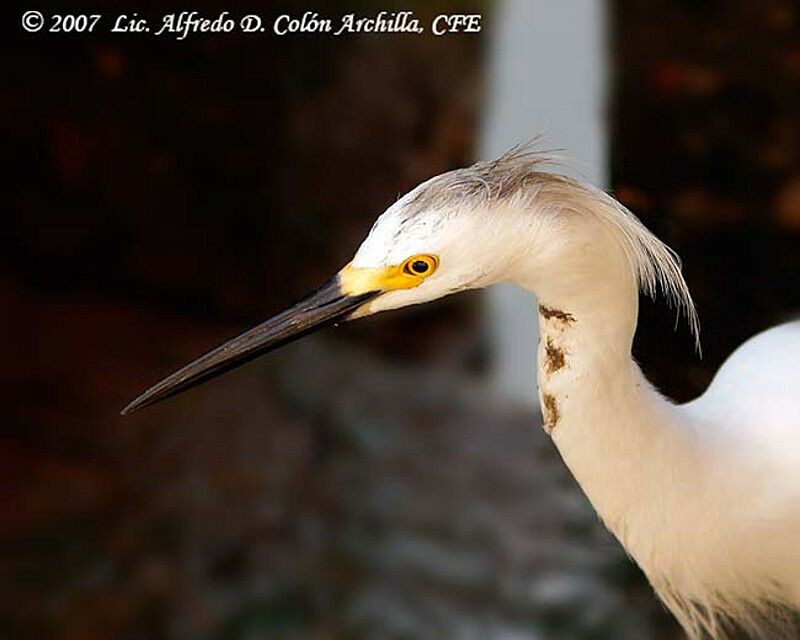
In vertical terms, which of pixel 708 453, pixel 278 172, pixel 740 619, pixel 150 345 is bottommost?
pixel 740 619

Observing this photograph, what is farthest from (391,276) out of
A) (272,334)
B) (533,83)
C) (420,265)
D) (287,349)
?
(287,349)

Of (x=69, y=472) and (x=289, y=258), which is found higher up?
(x=289, y=258)

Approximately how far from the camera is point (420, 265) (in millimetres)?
814

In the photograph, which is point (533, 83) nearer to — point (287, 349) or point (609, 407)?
point (287, 349)

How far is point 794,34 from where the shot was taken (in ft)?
6.50

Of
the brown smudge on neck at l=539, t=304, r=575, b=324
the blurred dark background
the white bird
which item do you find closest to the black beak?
the white bird

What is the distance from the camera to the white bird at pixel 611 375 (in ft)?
2.66

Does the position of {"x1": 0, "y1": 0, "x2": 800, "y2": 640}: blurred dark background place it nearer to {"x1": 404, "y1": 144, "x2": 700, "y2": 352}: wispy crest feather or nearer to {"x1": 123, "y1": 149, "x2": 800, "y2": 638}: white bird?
{"x1": 123, "y1": 149, "x2": 800, "y2": 638}: white bird

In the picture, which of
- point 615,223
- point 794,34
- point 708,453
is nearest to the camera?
point 615,223

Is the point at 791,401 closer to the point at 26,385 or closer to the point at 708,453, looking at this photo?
the point at 708,453

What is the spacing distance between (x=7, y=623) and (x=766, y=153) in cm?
159

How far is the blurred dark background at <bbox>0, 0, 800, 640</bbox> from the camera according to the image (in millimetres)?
1989

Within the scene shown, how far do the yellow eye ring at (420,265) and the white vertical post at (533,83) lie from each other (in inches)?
34.6

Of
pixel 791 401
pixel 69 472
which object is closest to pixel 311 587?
pixel 69 472
